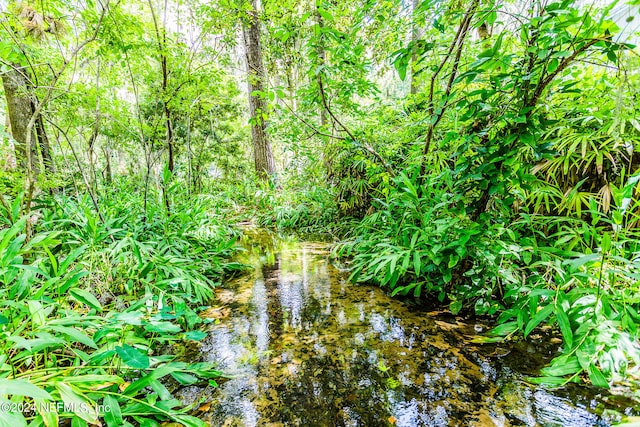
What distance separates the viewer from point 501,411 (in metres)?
1.20

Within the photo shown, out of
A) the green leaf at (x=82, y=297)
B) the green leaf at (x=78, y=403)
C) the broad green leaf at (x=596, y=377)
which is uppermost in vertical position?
the green leaf at (x=82, y=297)

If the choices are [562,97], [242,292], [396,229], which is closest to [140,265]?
[242,292]

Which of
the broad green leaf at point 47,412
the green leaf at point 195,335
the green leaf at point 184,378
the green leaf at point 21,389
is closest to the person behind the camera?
the green leaf at point 21,389

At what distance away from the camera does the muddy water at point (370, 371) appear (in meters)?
1.21

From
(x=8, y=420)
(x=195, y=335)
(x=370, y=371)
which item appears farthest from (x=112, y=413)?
(x=370, y=371)

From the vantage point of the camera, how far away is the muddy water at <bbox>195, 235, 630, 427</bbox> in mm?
1205

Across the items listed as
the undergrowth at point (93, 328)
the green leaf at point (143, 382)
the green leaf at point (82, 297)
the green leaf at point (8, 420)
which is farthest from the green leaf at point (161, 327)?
the green leaf at point (8, 420)

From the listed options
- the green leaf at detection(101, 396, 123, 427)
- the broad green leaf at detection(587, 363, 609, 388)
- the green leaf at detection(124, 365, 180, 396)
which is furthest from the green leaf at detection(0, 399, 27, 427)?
the broad green leaf at detection(587, 363, 609, 388)

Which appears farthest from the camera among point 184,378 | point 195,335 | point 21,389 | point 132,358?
point 195,335

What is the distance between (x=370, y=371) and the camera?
1.50 meters

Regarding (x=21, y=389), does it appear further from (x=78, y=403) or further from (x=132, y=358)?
(x=132, y=358)

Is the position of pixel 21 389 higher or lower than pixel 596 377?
higher

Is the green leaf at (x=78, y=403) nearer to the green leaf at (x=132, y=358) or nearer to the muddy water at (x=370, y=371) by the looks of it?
the green leaf at (x=132, y=358)

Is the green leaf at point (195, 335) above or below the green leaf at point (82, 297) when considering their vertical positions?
below
